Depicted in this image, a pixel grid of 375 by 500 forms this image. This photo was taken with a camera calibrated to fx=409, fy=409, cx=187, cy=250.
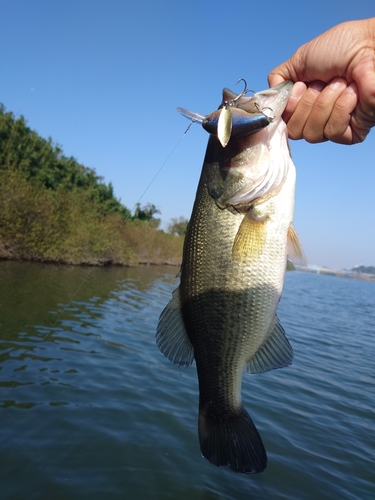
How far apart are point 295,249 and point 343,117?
2.95 feet

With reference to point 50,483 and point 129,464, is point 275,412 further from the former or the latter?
point 50,483

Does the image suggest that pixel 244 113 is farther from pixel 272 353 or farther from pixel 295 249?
pixel 272 353

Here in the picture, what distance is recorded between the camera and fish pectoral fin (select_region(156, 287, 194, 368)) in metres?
2.51

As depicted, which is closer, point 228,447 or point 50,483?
point 228,447

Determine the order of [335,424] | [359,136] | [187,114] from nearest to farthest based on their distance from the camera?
[187,114] → [359,136] → [335,424]

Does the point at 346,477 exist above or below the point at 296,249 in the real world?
below

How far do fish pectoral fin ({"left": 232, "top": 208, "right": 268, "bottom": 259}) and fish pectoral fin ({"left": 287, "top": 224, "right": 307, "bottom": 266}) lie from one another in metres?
0.24

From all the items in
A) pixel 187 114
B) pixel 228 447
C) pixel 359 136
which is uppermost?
pixel 359 136

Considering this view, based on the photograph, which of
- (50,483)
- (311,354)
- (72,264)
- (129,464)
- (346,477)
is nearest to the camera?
(50,483)

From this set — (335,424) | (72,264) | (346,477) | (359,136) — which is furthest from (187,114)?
(72,264)

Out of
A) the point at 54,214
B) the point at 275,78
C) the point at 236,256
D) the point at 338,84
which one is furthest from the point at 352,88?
the point at 54,214

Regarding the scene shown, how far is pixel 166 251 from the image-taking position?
5112 cm

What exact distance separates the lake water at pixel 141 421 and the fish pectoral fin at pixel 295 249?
3372mm

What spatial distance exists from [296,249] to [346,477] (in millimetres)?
4405
